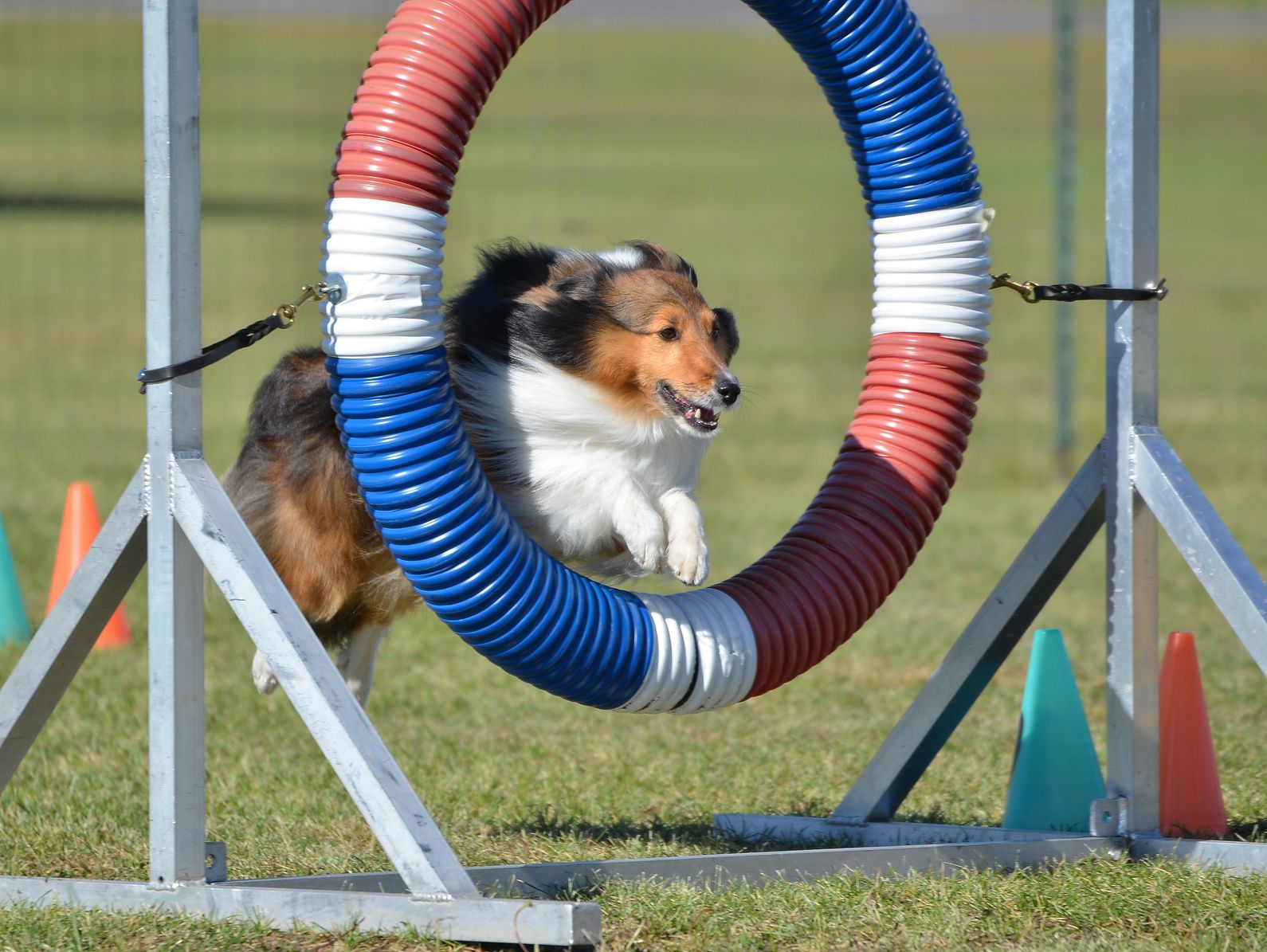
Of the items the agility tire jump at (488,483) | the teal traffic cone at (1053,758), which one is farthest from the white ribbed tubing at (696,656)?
the teal traffic cone at (1053,758)

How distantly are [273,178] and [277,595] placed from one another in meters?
19.2

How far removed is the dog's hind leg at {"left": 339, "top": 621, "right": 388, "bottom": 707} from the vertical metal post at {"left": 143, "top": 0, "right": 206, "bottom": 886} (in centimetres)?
126

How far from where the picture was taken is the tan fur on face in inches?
143

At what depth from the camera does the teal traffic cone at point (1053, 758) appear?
417 centimetres

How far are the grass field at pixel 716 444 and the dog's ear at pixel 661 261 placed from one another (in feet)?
3.54

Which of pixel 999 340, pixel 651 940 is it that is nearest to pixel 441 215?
pixel 651 940

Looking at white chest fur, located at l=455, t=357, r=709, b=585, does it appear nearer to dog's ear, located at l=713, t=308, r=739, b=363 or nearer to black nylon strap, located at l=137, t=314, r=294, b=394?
dog's ear, located at l=713, t=308, r=739, b=363

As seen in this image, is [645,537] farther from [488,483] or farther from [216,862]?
[216,862]

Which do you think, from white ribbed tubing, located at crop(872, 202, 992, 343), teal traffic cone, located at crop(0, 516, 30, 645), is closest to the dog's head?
white ribbed tubing, located at crop(872, 202, 992, 343)

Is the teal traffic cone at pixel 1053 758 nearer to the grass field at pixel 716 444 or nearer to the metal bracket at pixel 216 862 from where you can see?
the grass field at pixel 716 444

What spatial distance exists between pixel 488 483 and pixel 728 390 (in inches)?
26.5

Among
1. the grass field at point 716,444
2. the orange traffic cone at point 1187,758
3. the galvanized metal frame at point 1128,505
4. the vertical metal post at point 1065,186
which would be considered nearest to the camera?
the grass field at point 716,444

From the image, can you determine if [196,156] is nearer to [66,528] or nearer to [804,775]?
[804,775]

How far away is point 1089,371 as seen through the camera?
42.2ft
